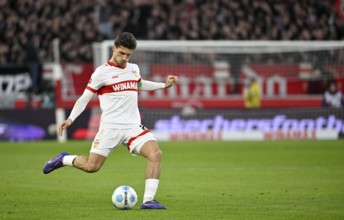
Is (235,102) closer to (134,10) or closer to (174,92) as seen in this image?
(174,92)

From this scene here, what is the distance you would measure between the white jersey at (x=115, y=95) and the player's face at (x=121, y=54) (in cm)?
16

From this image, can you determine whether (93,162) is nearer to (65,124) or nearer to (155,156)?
(65,124)

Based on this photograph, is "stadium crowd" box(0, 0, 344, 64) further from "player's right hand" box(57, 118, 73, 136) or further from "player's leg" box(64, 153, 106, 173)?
"player's right hand" box(57, 118, 73, 136)

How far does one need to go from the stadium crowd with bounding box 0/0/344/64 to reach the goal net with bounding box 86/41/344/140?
2232mm

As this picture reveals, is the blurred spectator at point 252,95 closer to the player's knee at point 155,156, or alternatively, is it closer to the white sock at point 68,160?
the white sock at point 68,160

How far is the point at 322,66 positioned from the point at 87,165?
17.9m

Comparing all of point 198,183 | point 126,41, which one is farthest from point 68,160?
point 198,183

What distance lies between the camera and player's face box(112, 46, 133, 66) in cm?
1034

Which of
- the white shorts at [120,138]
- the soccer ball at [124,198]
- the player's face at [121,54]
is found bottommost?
the soccer ball at [124,198]

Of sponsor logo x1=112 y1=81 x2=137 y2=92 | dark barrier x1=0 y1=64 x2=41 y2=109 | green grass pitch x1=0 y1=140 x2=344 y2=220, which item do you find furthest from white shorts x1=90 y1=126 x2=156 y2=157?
dark barrier x1=0 y1=64 x2=41 y2=109

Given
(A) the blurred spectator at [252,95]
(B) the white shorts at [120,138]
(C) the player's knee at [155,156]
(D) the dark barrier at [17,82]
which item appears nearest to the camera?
(C) the player's knee at [155,156]

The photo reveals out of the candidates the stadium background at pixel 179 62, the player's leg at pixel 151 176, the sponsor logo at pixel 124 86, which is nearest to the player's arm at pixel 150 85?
the sponsor logo at pixel 124 86

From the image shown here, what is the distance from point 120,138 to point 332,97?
17.2 metres

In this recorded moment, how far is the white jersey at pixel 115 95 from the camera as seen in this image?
1058 cm
